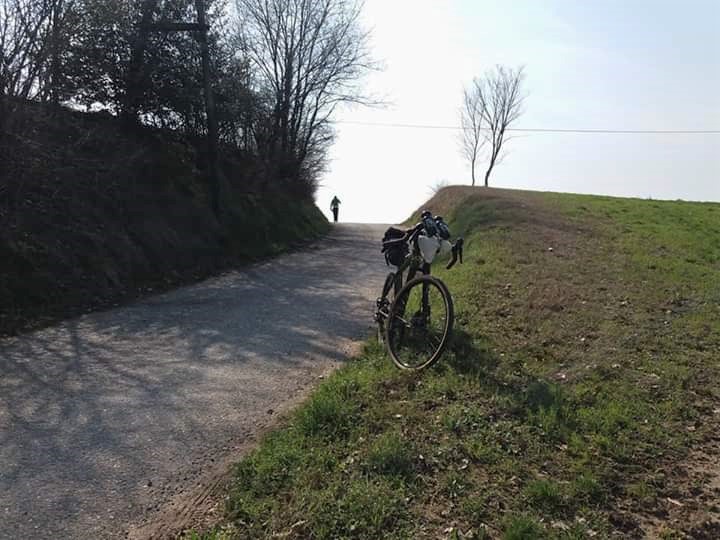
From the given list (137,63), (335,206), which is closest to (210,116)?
(137,63)

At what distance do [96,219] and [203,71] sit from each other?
522 centimetres

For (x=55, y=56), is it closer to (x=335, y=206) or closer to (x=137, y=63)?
(x=137, y=63)

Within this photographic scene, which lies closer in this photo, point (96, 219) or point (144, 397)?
point (144, 397)

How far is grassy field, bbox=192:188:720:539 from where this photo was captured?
314 cm

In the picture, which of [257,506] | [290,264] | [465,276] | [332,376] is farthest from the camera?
[290,264]

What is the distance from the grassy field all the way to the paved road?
0.51 metres

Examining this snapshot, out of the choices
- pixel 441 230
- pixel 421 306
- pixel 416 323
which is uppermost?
pixel 441 230

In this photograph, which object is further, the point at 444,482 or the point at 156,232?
the point at 156,232

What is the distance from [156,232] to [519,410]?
9.07m

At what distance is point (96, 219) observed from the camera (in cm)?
1024

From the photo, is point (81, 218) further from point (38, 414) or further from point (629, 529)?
point (629, 529)

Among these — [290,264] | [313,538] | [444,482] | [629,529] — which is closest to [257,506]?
[313,538]

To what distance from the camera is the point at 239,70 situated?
53.9 feet

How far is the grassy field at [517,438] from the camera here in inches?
123
